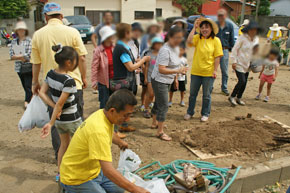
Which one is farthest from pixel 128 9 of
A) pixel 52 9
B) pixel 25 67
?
pixel 25 67

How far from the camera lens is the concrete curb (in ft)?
9.22

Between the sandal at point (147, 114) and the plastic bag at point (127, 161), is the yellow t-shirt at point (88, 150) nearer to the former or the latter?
the plastic bag at point (127, 161)

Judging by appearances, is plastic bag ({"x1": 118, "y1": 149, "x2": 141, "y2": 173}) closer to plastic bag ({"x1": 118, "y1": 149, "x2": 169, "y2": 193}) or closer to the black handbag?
plastic bag ({"x1": 118, "y1": 149, "x2": 169, "y2": 193})

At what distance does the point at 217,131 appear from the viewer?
4250 mm

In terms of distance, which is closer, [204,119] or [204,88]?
[204,88]

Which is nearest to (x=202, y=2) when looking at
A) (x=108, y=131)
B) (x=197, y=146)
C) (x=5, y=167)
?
(x=108, y=131)

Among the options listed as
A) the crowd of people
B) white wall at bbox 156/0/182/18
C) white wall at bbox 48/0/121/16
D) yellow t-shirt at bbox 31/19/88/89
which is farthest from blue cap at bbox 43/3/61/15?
white wall at bbox 156/0/182/18

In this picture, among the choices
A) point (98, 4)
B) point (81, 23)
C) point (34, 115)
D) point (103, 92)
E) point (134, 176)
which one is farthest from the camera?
point (103, 92)

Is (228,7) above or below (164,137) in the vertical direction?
above

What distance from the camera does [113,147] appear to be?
3879 millimetres

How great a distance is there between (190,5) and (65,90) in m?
1.43

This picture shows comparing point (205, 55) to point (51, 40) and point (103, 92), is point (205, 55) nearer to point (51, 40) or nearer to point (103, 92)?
point (103, 92)

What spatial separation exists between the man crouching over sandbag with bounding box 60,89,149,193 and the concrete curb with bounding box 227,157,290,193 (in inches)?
51.0

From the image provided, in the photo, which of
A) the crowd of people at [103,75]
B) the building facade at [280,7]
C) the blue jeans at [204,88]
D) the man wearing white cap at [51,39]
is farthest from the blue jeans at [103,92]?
the building facade at [280,7]
